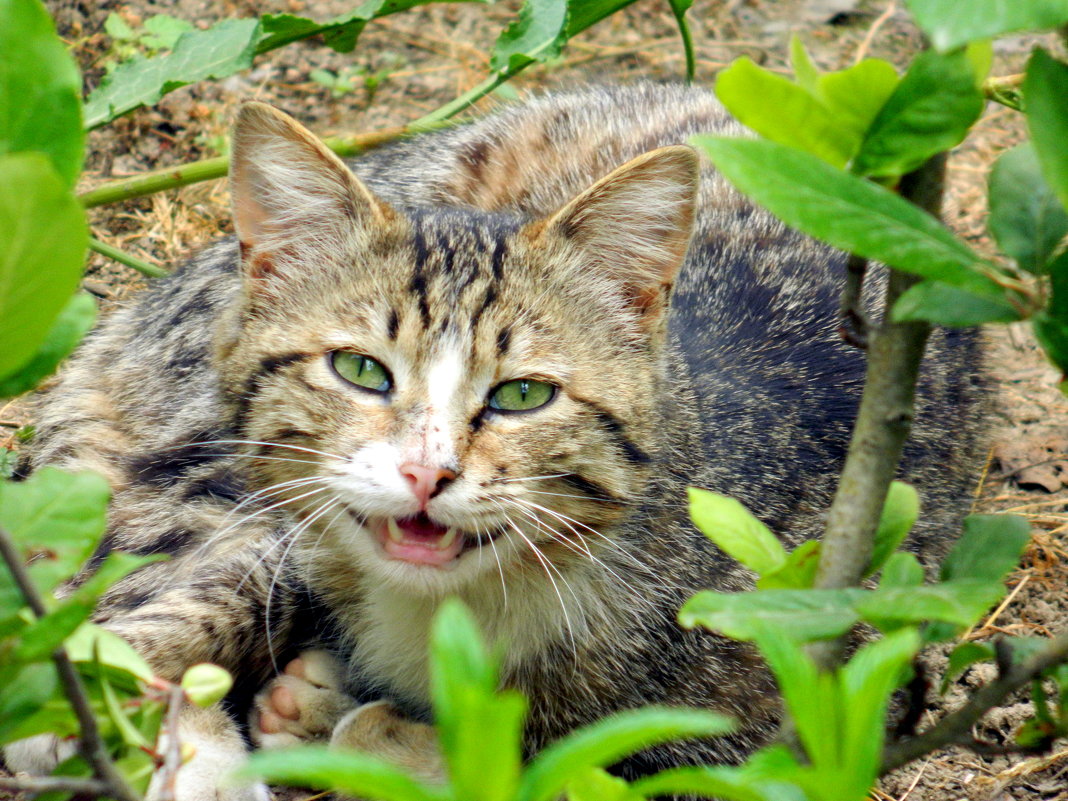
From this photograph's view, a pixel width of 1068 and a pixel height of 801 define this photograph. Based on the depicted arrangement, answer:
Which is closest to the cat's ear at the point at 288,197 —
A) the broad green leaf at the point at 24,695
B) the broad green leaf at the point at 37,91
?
the broad green leaf at the point at 37,91

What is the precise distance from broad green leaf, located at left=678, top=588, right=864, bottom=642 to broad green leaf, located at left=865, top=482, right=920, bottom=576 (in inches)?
7.3

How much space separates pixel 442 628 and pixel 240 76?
428cm

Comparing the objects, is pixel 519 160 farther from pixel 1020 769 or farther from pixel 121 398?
pixel 1020 769

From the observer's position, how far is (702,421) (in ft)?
8.64

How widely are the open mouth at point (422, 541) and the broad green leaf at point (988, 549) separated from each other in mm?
921

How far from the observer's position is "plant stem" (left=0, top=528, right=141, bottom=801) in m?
1.13

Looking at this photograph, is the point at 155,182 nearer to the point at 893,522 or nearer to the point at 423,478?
the point at 423,478

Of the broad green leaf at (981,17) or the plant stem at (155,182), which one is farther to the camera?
the plant stem at (155,182)

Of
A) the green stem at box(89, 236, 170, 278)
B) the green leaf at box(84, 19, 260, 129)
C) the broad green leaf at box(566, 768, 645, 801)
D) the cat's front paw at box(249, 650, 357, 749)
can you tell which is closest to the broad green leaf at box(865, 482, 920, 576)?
the broad green leaf at box(566, 768, 645, 801)

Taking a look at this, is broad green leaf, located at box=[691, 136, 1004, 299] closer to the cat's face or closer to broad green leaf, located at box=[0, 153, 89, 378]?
broad green leaf, located at box=[0, 153, 89, 378]

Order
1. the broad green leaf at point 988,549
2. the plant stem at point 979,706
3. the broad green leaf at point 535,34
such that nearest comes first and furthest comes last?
the plant stem at point 979,706 → the broad green leaf at point 988,549 → the broad green leaf at point 535,34

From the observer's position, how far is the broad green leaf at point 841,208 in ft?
3.81

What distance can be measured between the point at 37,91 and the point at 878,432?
1.05 meters

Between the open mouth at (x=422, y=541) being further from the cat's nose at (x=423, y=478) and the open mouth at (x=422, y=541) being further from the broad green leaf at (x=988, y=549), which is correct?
the broad green leaf at (x=988, y=549)
